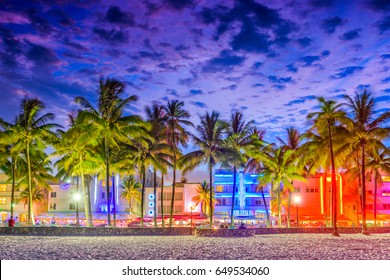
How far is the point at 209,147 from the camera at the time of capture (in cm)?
4869

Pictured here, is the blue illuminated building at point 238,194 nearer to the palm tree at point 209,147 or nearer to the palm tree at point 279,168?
the palm tree at point 279,168

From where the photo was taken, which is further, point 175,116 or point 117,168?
point 117,168

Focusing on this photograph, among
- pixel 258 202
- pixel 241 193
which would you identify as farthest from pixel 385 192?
pixel 241 193

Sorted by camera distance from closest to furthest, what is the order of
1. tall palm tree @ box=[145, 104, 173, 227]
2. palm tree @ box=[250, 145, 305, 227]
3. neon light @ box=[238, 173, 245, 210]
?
tall palm tree @ box=[145, 104, 173, 227], palm tree @ box=[250, 145, 305, 227], neon light @ box=[238, 173, 245, 210]

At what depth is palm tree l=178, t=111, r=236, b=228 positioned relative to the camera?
4844 cm

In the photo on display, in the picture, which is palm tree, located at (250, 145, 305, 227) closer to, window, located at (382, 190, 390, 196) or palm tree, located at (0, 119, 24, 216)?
palm tree, located at (0, 119, 24, 216)

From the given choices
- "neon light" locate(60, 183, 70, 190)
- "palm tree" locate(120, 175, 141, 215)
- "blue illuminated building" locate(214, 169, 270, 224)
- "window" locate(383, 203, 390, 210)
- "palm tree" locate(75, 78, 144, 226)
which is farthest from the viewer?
"neon light" locate(60, 183, 70, 190)

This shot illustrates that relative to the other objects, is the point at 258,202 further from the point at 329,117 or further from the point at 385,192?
the point at 329,117

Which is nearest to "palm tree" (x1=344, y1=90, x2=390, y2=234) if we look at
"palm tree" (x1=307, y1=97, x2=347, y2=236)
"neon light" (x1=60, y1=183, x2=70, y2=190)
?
"palm tree" (x1=307, y1=97, x2=347, y2=236)

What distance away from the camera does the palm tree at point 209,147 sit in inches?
1907

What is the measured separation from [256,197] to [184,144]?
4075 centimetres
